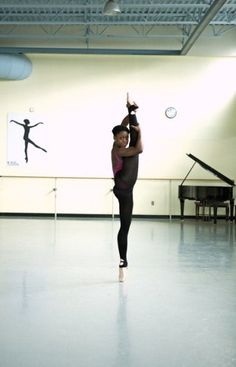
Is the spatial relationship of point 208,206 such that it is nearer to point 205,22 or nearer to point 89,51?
point 205,22

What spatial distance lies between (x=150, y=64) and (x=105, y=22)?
199 centimetres

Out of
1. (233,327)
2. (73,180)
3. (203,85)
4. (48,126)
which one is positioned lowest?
(233,327)

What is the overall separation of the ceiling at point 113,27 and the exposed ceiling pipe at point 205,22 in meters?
0.02

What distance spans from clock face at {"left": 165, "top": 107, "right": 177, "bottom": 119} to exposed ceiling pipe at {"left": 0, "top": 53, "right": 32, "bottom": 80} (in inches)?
130

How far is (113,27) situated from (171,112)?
2.34m

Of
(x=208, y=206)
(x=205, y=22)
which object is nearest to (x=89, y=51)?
(x=205, y=22)

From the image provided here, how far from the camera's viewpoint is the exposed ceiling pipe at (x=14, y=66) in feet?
32.2

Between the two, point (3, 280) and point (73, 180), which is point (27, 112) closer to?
point (73, 180)

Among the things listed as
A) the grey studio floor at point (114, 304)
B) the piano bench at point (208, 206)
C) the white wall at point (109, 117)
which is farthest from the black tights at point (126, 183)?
the white wall at point (109, 117)

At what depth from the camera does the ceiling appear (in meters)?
8.47

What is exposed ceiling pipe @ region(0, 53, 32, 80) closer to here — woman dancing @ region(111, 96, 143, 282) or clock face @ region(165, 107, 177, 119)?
clock face @ region(165, 107, 177, 119)

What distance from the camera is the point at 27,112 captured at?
10805 millimetres

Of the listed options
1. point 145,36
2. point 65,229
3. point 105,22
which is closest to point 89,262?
point 65,229

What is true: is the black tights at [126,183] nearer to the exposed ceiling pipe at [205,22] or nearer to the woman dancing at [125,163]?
the woman dancing at [125,163]
